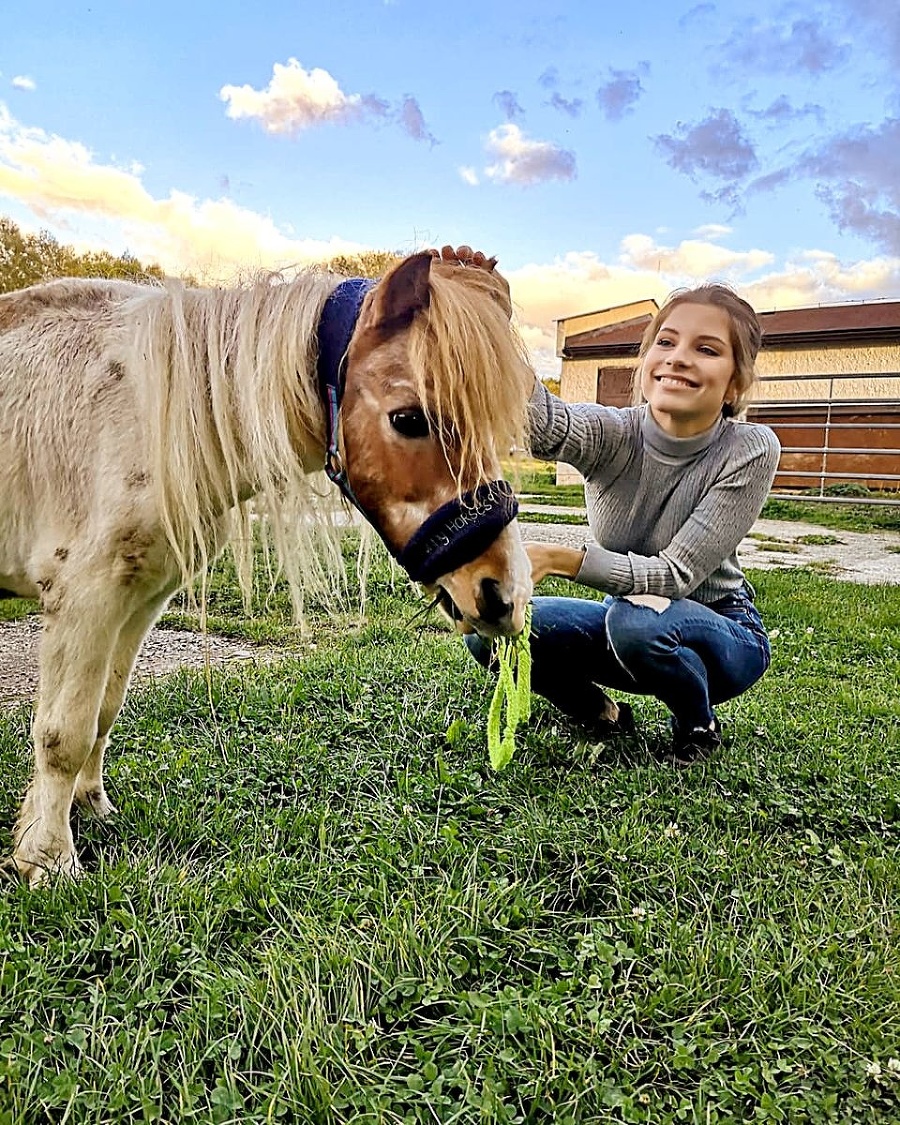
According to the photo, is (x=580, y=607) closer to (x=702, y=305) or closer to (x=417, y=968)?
(x=702, y=305)

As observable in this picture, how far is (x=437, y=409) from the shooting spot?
57.6 inches

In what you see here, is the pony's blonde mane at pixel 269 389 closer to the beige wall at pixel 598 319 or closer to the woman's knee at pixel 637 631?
the woman's knee at pixel 637 631

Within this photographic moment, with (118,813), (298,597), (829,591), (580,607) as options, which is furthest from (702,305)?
(829,591)

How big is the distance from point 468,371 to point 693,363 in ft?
3.30

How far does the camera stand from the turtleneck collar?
233 cm

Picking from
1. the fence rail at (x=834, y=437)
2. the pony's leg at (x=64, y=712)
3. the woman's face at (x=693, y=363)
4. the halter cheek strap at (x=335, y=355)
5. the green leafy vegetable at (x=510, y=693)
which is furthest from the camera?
the fence rail at (x=834, y=437)

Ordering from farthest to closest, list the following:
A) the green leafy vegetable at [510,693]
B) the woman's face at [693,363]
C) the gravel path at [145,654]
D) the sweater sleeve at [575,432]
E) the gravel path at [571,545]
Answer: the gravel path at [571,545], the gravel path at [145,654], the sweater sleeve at [575,432], the woman's face at [693,363], the green leafy vegetable at [510,693]

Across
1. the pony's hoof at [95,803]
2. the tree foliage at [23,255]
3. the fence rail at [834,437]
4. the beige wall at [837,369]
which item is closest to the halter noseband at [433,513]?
the pony's hoof at [95,803]

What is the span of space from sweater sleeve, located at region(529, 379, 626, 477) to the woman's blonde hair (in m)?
0.33

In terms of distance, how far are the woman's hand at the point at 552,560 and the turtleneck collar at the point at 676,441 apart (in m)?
0.50

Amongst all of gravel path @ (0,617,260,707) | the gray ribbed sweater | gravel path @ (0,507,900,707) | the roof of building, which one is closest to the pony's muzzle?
the gray ribbed sweater

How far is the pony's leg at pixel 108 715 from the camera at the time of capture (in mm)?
2064

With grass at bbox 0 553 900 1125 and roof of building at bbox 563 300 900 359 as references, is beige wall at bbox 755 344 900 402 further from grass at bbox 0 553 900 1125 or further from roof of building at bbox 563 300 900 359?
grass at bbox 0 553 900 1125

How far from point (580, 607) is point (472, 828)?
906mm
